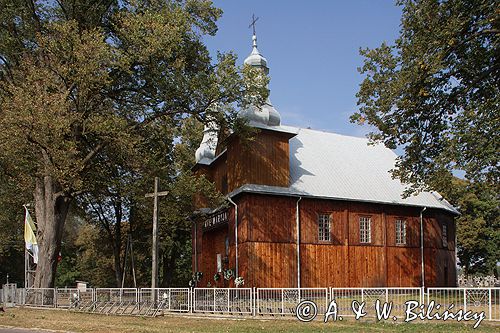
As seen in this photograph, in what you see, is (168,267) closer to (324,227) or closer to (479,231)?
(324,227)

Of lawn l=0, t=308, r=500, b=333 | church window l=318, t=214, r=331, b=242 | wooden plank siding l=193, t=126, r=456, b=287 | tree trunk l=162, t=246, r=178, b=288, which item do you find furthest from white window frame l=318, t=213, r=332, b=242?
tree trunk l=162, t=246, r=178, b=288

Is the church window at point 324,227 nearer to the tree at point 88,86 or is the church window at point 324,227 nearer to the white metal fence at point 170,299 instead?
the tree at point 88,86

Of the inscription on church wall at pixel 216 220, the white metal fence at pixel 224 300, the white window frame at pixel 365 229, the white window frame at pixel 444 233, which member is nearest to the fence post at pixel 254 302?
the white metal fence at pixel 224 300

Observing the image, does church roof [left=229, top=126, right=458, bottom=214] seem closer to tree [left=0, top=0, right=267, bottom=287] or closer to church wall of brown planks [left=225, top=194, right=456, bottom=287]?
church wall of brown planks [left=225, top=194, right=456, bottom=287]

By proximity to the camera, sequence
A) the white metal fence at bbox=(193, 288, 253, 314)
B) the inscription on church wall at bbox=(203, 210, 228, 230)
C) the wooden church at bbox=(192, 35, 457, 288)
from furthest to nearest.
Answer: the inscription on church wall at bbox=(203, 210, 228, 230) → the wooden church at bbox=(192, 35, 457, 288) → the white metal fence at bbox=(193, 288, 253, 314)

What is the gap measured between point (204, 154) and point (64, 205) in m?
12.2

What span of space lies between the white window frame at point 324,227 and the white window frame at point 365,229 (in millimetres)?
2421

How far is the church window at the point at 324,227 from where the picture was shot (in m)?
35.4

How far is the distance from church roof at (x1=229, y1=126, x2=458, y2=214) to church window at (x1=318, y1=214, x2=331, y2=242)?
1302mm

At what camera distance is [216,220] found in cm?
3725

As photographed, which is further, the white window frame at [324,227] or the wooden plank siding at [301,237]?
the white window frame at [324,227]


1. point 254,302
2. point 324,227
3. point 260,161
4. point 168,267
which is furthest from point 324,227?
point 168,267

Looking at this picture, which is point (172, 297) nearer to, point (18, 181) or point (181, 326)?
point (181, 326)

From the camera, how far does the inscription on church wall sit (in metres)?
35.9
